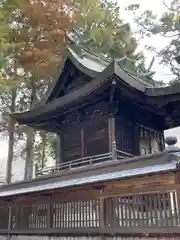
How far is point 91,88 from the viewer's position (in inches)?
455

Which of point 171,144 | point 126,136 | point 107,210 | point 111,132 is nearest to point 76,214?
point 107,210

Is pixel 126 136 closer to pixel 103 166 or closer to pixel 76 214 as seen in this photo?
pixel 103 166

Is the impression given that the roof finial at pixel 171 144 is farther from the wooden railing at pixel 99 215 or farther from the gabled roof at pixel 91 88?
the gabled roof at pixel 91 88

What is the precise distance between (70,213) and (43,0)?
51.9ft

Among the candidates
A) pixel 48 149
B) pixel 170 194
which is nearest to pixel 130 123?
pixel 170 194

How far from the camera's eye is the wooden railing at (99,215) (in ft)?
23.6

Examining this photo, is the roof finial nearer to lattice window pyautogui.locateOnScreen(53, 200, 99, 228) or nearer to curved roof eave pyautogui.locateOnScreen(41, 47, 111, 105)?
lattice window pyautogui.locateOnScreen(53, 200, 99, 228)

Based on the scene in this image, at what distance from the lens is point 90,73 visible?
13.2 m

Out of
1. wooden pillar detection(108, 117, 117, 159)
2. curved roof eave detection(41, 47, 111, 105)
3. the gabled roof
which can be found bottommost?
wooden pillar detection(108, 117, 117, 159)

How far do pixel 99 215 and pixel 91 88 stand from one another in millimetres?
4900

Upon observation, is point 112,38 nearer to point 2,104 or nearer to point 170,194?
point 2,104

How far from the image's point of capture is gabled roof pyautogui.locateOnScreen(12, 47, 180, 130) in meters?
10.7

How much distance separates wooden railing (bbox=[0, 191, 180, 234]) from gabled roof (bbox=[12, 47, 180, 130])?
4055 millimetres

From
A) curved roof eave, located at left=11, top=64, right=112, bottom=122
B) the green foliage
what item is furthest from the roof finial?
the green foliage
